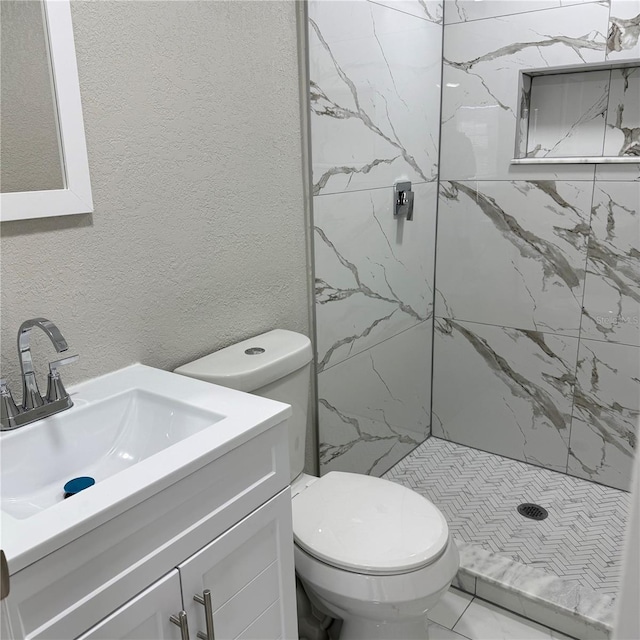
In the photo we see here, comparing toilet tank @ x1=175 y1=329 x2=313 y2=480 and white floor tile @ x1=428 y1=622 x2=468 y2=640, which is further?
white floor tile @ x1=428 y1=622 x2=468 y2=640

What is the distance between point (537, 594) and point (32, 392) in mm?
1527

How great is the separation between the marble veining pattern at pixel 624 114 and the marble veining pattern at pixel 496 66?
0.13 metres

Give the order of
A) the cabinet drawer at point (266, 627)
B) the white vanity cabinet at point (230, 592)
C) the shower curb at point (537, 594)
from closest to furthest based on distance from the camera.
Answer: the white vanity cabinet at point (230, 592)
the cabinet drawer at point (266, 627)
the shower curb at point (537, 594)

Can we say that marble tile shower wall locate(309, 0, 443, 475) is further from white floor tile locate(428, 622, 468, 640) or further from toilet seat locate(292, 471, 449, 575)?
white floor tile locate(428, 622, 468, 640)

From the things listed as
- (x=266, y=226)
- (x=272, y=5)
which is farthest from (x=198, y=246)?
(x=272, y=5)

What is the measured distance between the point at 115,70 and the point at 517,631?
1.85 meters

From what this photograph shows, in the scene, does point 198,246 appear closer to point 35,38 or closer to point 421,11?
point 35,38

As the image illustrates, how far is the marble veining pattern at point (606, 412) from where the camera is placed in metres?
2.27

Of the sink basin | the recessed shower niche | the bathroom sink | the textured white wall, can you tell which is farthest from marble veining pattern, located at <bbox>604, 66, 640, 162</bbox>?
the sink basin

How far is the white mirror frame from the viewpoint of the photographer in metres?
1.17

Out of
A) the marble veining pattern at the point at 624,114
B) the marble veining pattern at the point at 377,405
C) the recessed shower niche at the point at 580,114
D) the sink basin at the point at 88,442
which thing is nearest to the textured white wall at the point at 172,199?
the sink basin at the point at 88,442

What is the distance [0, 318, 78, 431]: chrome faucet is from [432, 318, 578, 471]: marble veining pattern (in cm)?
177

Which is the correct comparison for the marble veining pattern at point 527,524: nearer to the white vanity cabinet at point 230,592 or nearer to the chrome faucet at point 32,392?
the white vanity cabinet at point 230,592

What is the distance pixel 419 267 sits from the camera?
2.50 metres
